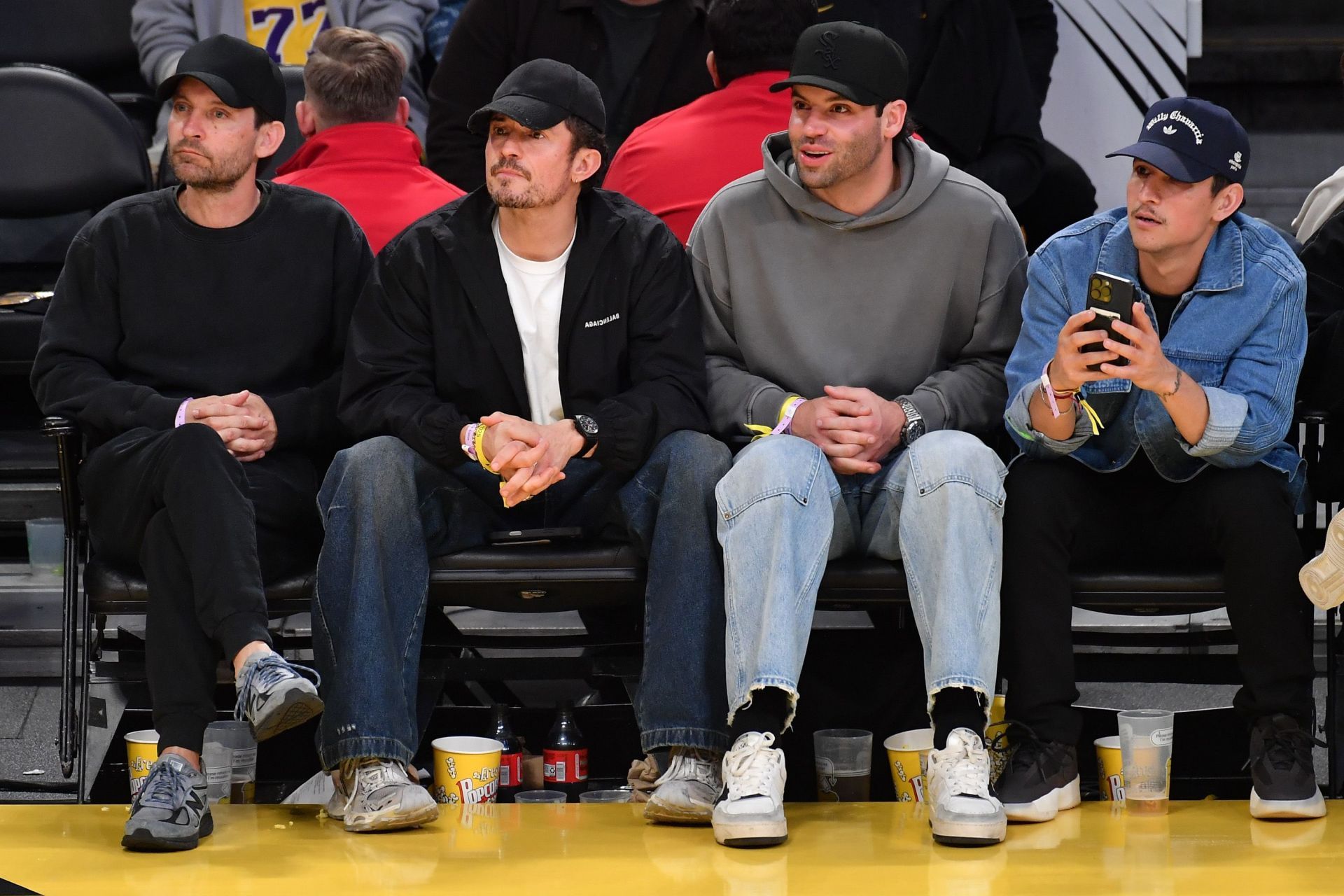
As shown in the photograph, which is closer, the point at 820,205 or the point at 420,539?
the point at 420,539

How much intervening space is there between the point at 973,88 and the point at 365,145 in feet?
5.14

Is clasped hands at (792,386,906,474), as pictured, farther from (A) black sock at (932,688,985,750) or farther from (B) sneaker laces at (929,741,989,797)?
(B) sneaker laces at (929,741,989,797)

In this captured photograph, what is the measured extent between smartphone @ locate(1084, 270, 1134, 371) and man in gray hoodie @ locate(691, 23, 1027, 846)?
0.29 metres

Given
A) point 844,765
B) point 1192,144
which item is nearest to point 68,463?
point 844,765

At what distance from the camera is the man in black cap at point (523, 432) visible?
9.36 ft

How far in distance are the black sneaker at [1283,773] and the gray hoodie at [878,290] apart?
734mm

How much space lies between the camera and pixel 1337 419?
305 cm

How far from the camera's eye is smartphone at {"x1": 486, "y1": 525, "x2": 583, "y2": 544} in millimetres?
2996

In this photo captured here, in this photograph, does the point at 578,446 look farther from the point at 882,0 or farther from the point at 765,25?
the point at 882,0

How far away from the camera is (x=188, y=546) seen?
9.29ft

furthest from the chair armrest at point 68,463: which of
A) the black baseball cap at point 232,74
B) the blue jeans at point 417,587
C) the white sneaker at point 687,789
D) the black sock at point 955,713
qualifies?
the black sock at point 955,713

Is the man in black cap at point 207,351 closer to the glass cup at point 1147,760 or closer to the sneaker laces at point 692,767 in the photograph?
the sneaker laces at point 692,767

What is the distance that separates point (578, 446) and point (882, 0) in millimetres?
1961

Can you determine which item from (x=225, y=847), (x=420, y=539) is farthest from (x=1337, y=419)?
(x=225, y=847)
